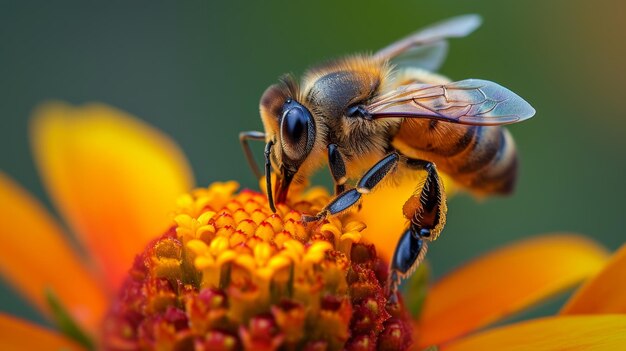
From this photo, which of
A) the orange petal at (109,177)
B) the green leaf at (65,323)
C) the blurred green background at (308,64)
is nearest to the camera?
the green leaf at (65,323)

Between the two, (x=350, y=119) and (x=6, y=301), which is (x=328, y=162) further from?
(x=6, y=301)

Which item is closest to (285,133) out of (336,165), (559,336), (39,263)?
(336,165)

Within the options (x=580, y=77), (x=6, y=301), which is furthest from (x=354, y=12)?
(x=6, y=301)

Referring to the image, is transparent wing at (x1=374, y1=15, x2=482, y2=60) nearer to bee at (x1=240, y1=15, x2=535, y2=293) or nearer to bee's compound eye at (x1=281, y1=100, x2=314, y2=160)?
bee at (x1=240, y1=15, x2=535, y2=293)

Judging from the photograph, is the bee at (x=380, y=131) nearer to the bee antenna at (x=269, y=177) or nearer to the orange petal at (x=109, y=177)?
the bee antenna at (x=269, y=177)

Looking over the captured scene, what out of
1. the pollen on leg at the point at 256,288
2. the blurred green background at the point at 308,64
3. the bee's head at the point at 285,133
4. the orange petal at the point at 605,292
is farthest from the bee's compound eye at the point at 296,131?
the blurred green background at the point at 308,64
